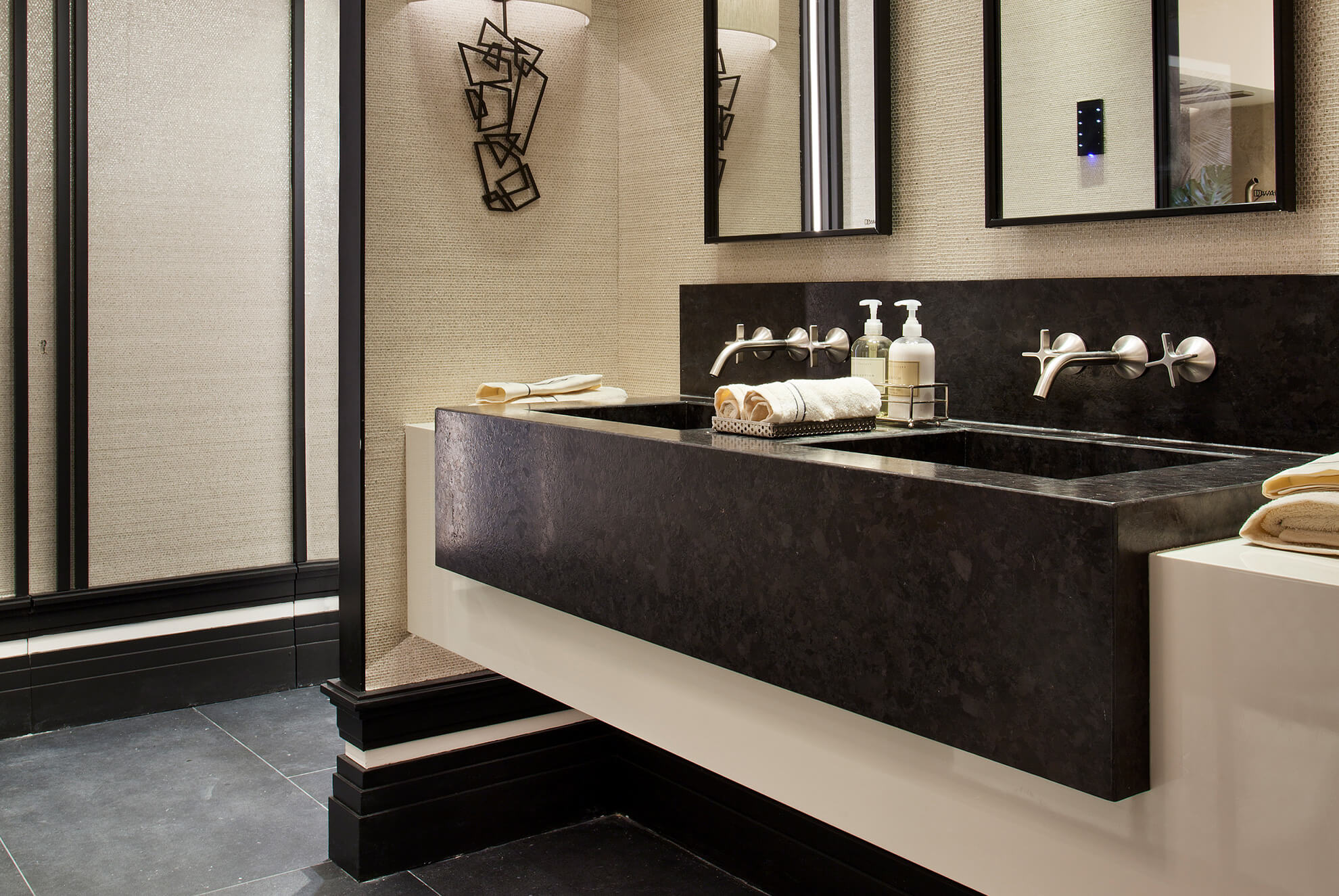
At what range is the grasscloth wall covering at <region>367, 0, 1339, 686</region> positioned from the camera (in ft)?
5.86

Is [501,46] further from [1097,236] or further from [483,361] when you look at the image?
[1097,236]

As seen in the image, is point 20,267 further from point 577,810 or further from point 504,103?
point 577,810

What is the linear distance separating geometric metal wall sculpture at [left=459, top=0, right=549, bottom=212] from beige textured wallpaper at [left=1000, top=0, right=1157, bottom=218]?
1.01 m

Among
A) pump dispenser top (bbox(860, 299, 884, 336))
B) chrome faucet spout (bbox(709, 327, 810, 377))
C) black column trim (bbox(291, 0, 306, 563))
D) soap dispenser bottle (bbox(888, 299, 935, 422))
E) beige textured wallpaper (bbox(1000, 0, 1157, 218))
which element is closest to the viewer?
beige textured wallpaper (bbox(1000, 0, 1157, 218))

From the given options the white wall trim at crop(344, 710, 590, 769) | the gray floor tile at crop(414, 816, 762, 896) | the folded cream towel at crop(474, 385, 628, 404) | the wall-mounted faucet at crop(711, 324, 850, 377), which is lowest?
the gray floor tile at crop(414, 816, 762, 896)

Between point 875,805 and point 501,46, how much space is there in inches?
64.8

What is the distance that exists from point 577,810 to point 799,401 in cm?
128

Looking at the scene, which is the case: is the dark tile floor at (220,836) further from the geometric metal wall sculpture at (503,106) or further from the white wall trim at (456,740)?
the geometric metal wall sculpture at (503,106)

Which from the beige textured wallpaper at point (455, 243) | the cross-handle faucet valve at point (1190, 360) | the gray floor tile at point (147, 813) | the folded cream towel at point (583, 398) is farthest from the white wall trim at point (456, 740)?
the cross-handle faucet valve at point (1190, 360)

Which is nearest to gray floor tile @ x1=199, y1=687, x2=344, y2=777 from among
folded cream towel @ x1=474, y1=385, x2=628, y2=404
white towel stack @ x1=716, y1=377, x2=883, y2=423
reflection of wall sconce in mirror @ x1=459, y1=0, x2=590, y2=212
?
folded cream towel @ x1=474, y1=385, x2=628, y2=404

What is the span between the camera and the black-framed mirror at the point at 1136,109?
1385mm

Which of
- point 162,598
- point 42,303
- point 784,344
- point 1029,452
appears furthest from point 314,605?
point 1029,452

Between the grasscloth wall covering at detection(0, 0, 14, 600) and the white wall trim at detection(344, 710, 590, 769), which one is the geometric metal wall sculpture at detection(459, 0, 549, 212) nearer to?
the white wall trim at detection(344, 710, 590, 769)

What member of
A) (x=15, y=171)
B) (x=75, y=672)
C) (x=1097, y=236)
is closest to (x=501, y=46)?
(x=1097, y=236)
